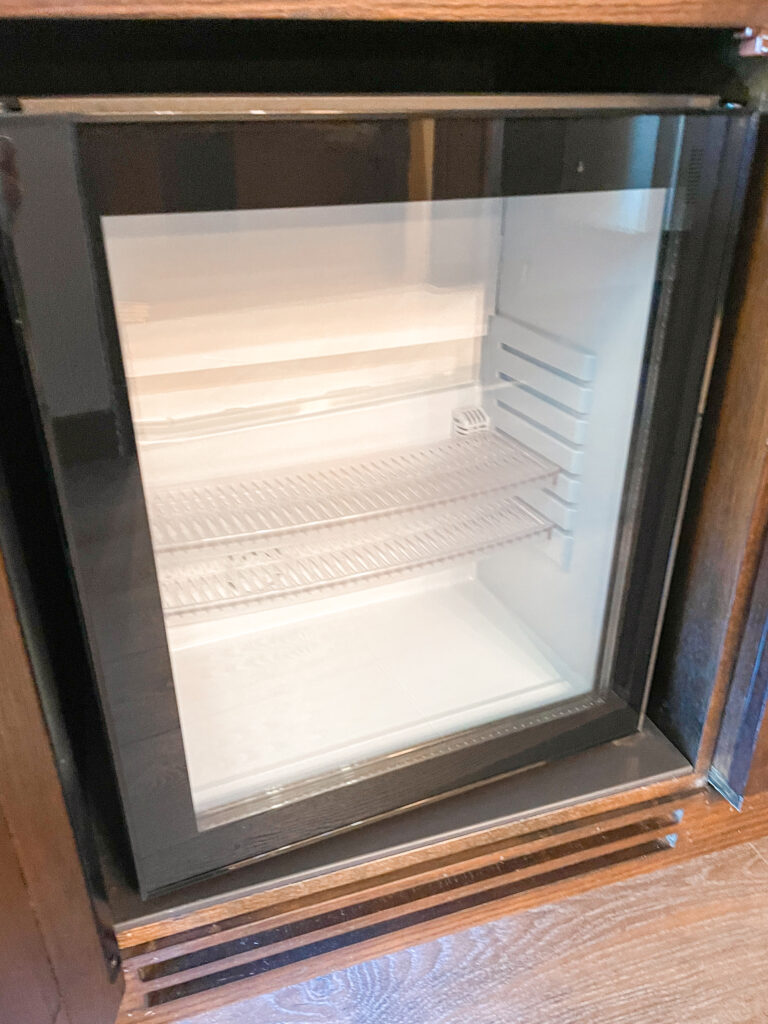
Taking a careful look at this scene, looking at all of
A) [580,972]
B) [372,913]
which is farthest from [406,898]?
[580,972]

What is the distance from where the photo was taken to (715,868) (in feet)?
3.44

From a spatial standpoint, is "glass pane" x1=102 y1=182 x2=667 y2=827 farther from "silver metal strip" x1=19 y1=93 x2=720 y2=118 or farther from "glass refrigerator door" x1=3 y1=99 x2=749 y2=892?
"silver metal strip" x1=19 y1=93 x2=720 y2=118

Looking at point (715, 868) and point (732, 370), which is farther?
point (715, 868)

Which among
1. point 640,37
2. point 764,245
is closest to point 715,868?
point 764,245

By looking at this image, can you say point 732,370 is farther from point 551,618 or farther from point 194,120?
point 194,120

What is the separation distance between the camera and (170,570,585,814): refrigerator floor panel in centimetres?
96

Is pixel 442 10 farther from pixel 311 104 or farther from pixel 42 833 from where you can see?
pixel 42 833

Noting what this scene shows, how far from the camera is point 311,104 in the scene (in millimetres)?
605

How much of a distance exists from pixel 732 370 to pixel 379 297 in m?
0.42

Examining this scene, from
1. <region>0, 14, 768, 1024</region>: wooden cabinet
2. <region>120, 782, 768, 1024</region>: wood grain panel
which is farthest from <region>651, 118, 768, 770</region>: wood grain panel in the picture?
<region>120, 782, 768, 1024</region>: wood grain panel

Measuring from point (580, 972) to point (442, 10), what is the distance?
100cm

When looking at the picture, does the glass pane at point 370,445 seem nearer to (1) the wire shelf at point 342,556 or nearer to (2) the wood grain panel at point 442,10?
(1) the wire shelf at point 342,556

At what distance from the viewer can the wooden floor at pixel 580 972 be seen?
0.88m

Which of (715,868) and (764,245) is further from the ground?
(764,245)
